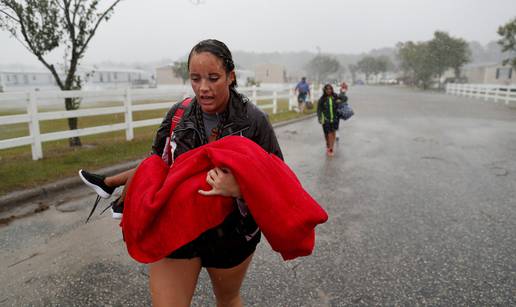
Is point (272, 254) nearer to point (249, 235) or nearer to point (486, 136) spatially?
point (249, 235)

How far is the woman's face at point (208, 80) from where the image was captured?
174cm

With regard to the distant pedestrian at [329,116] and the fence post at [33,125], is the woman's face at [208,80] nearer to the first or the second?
the fence post at [33,125]

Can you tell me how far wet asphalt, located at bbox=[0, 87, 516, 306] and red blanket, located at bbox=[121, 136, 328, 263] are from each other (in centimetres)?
159

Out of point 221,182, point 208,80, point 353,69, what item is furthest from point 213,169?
point 353,69

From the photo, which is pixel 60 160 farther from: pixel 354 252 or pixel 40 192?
pixel 354 252

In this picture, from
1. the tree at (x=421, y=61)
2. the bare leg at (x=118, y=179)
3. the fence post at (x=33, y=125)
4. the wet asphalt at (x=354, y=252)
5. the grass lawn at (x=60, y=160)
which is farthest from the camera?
the tree at (x=421, y=61)

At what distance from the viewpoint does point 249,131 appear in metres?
1.83

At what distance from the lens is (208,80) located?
5.77 feet

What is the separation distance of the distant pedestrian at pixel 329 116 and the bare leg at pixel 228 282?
7179 mm

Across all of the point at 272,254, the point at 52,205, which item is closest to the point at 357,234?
the point at 272,254

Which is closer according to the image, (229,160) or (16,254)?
(229,160)

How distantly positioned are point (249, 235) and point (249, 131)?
491 mm

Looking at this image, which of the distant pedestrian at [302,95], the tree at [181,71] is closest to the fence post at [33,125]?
the distant pedestrian at [302,95]

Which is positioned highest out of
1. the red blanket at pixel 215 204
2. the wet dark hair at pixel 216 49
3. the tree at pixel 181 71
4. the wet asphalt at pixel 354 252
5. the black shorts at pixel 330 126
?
the tree at pixel 181 71
